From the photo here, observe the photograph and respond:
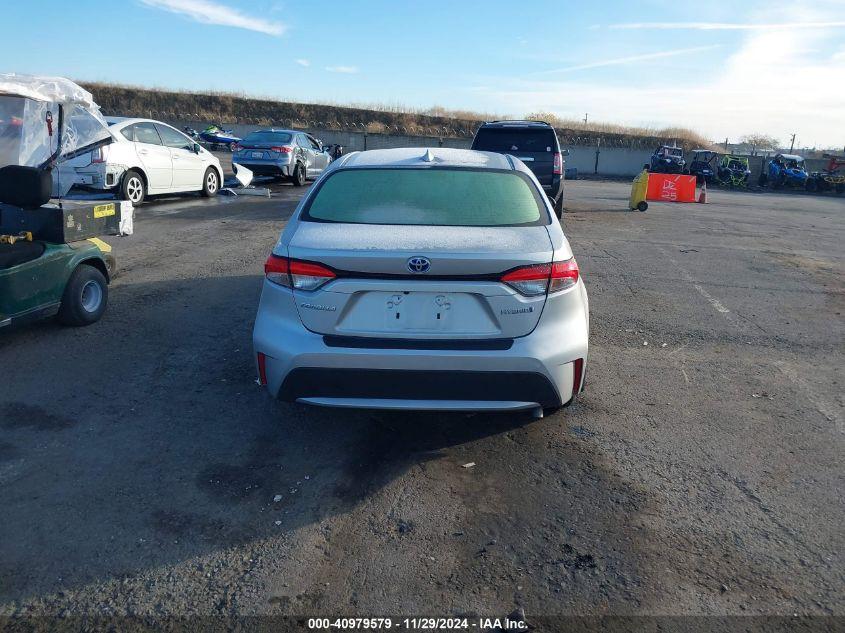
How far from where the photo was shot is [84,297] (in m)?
6.01

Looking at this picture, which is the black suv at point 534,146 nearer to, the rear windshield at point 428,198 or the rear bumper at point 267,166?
the rear bumper at point 267,166

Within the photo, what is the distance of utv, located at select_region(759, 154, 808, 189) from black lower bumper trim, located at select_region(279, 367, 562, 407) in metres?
36.6

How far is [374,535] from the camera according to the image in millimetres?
3123

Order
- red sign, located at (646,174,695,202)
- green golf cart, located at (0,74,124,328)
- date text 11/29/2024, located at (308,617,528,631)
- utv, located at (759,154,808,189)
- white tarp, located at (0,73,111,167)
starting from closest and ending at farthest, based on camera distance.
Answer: date text 11/29/2024, located at (308,617,528,631)
green golf cart, located at (0,74,124,328)
white tarp, located at (0,73,111,167)
red sign, located at (646,174,695,202)
utv, located at (759,154,808,189)

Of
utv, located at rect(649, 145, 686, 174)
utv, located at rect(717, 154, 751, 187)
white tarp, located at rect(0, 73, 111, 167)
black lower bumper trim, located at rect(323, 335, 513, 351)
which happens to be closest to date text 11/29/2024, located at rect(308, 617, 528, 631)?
black lower bumper trim, located at rect(323, 335, 513, 351)

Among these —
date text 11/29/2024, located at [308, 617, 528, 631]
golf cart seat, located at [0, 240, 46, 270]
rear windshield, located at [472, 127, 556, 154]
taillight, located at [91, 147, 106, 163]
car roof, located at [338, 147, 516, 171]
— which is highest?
rear windshield, located at [472, 127, 556, 154]

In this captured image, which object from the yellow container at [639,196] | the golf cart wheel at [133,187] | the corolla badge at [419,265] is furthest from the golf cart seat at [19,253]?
the yellow container at [639,196]

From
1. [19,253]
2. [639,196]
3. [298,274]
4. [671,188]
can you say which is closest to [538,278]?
[298,274]

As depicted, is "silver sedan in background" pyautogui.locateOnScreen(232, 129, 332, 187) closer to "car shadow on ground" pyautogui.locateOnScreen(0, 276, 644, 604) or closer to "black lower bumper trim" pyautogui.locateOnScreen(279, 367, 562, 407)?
"car shadow on ground" pyautogui.locateOnScreen(0, 276, 644, 604)

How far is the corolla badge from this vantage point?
3.38m

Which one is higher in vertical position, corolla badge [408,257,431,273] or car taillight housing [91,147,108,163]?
car taillight housing [91,147,108,163]

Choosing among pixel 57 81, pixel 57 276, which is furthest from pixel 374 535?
pixel 57 81

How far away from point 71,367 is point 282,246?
2.50 m

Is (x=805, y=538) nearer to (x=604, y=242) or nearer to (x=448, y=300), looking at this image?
(x=448, y=300)
